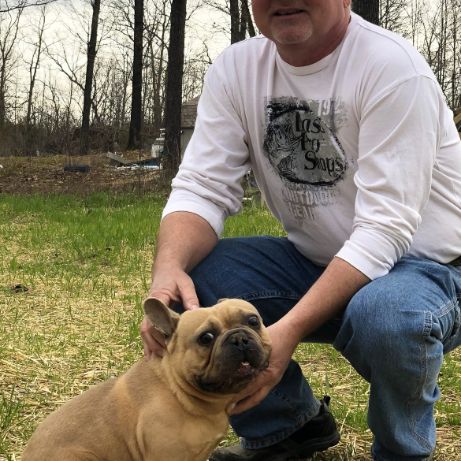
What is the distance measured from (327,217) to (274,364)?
66cm

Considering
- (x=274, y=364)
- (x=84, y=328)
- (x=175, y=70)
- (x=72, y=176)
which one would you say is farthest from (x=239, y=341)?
(x=72, y=176)

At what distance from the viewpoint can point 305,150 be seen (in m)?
2.46

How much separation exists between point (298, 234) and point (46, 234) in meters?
5.14

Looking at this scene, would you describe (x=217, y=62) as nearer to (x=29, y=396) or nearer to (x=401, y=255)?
(x=401, y=255)

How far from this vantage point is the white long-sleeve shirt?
2.15m

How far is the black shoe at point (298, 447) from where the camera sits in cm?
257

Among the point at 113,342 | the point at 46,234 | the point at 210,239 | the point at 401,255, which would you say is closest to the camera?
the point at 401,255

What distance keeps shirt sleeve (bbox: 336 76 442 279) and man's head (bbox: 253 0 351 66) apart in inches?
12.2

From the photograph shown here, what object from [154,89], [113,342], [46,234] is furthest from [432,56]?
[113,342]

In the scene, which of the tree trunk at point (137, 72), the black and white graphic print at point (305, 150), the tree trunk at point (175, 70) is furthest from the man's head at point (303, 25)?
the tree trunk at point (137, 72)

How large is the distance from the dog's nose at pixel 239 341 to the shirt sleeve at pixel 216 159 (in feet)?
2.54

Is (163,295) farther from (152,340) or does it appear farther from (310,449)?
(310,449)

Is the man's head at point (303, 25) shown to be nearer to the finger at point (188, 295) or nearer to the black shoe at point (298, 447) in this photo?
the finger at point (188, 295)

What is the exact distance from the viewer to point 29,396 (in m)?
3.06
